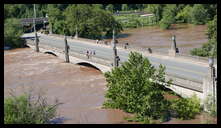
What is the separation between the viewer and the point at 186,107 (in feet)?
109

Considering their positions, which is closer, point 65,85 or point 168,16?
point 65,85

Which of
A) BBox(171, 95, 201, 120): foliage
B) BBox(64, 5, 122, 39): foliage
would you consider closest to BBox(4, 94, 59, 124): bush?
BBox(171, 95, 201, 120): foliage

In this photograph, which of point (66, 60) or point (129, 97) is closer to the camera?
point (129, 97)

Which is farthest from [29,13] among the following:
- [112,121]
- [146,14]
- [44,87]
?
[112,121]

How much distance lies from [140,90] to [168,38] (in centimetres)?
5888

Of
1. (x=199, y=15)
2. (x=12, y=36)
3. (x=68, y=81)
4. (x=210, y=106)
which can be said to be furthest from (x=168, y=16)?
(x=210, y=106)

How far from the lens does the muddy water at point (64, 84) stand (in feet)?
118

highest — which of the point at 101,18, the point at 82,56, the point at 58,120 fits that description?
the point at 101,18

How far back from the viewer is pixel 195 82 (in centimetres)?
3484

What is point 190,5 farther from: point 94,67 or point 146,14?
point 94,67

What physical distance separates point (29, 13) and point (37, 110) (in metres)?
111

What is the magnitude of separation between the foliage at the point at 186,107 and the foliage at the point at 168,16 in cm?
7686

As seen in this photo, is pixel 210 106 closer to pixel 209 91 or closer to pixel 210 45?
pixel 209 91

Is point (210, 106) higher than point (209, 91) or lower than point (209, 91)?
lower
